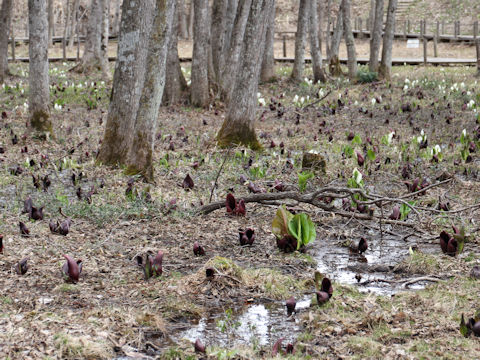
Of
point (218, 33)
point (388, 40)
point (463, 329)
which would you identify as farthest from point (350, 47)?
point (463, 329)

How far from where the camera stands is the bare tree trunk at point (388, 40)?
20.4 metres

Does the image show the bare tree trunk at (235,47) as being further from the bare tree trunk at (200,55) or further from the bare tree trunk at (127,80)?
the bare tree trunk at (127,80)

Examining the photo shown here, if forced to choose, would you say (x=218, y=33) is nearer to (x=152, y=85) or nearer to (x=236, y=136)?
(x=236, y=136)

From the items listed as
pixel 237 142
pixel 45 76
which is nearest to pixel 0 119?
pixel 45 76

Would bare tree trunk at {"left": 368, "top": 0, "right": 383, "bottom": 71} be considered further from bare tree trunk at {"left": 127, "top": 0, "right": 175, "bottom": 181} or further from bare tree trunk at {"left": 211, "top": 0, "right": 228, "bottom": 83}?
bare tree trunk at {"left": 127, "top": 0, "right": 175, "bottom": 181}

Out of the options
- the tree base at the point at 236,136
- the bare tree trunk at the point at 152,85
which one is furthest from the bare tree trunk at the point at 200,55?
the bare tree trunk at the point at 152,85

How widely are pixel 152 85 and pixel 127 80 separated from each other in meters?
0.75

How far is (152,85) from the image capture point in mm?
8516

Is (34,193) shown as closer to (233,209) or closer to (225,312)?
(233,209)

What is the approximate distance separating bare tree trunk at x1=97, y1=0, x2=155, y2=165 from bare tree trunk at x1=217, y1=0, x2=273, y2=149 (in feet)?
6.80

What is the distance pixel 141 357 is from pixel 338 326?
4.61ft

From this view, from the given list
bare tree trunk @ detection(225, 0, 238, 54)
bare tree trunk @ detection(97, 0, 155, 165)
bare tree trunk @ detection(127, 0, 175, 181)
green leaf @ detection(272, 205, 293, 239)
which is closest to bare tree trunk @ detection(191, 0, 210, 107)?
bare tree trunk @ detection(225, 0, 238, 54)

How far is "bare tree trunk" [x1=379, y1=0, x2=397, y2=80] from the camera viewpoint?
66.8 ft

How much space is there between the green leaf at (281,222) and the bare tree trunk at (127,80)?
3.67 metres
